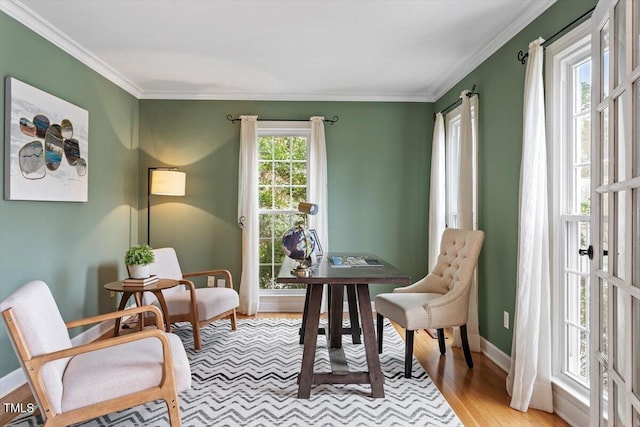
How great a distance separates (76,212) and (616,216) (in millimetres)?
3814

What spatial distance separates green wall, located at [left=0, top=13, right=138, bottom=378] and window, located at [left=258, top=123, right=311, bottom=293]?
1.48m

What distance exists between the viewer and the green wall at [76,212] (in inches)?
113

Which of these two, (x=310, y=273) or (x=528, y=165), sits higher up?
(x=528, y=165)

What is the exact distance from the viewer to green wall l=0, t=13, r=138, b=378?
9.45 feet

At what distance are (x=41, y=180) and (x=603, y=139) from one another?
349 cm

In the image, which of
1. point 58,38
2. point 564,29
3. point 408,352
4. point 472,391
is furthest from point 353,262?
point 58,38

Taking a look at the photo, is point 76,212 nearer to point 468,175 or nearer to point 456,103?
point 468,175

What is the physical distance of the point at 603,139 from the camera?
1.67m

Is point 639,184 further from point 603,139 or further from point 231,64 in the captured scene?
point 231,64

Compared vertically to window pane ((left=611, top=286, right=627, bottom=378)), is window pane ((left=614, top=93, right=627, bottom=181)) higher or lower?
higher

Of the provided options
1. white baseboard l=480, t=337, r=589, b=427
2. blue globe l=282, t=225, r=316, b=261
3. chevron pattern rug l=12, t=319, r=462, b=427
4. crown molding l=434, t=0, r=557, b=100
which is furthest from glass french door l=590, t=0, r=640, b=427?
blue globe l=282, t=225, r=316, b=261

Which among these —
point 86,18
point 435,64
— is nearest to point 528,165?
point 435,64

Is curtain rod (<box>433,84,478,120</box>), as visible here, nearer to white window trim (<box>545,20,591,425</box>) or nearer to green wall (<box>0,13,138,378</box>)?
white window trim (<box>545,20,591,425</box>)

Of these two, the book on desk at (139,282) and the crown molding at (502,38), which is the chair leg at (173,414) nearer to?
the book on desk at (139,282)
